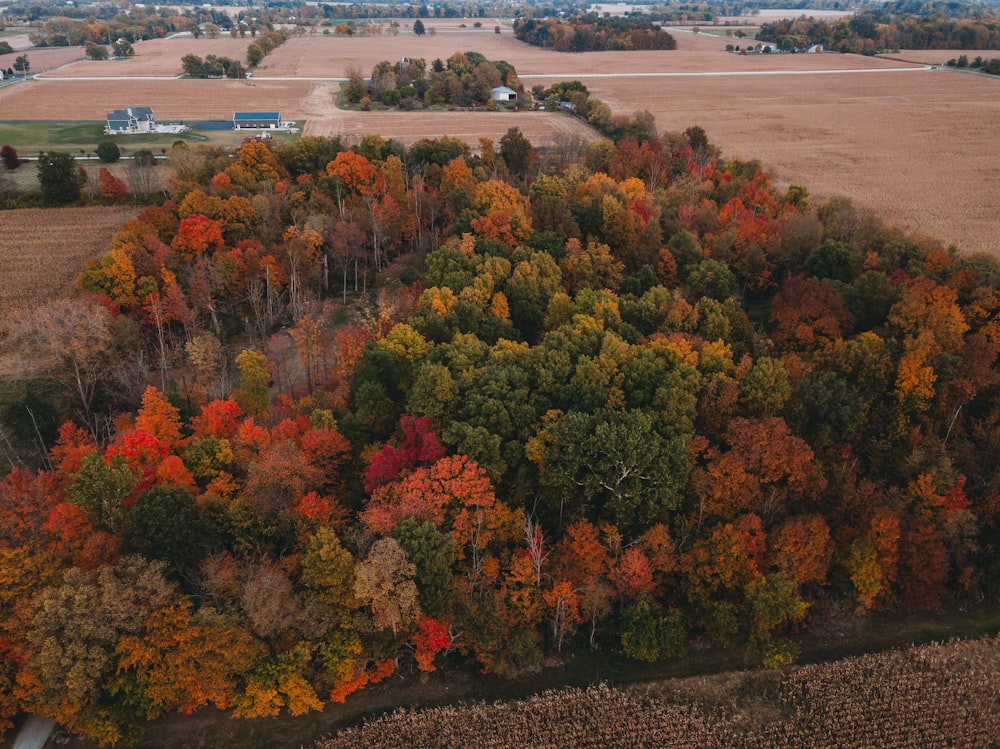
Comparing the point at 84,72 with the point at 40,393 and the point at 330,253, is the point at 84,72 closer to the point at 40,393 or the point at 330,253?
the point at 330,253

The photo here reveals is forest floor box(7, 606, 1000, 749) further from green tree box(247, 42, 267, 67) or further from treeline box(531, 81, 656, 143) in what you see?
green tree box(247, 42, 267, 67)

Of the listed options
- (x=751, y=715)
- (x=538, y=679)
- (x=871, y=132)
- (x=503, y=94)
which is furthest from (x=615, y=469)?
(x=503, y=94)

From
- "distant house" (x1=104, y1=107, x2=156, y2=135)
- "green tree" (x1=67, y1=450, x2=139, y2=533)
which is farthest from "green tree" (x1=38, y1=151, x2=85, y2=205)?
"green tree" (x1=67, y1=450, x2=139, y2=533)

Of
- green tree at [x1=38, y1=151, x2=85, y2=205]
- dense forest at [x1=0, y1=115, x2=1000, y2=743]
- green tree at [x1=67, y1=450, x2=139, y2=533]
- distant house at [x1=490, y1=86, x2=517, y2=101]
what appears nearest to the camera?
dense forest at [x1=0, y1=115, x2=1000, y2=743]

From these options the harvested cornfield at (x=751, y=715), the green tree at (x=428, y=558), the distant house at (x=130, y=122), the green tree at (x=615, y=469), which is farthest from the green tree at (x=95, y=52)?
the harvested cornfield at (x=751, y=715)

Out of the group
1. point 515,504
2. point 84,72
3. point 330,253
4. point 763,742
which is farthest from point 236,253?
point 84,72

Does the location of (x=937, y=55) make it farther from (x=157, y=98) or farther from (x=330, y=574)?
(x=330, y=574)
